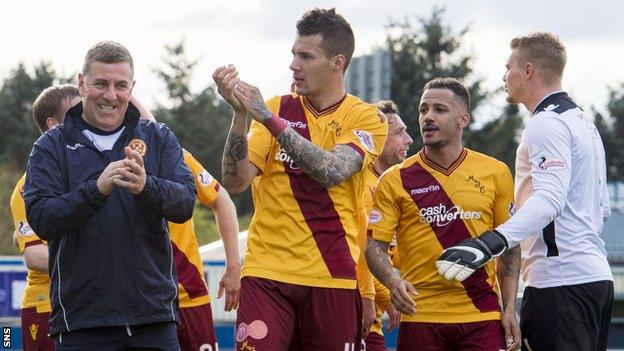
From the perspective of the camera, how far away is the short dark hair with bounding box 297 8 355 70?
6.60m

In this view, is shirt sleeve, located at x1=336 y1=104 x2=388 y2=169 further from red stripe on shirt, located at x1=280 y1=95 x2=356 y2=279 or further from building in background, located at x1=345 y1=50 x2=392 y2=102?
building in background, located at x1=345 y1=50 x2=392 y2=102

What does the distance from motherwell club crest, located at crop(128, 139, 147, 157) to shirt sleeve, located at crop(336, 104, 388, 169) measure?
1.19 meters

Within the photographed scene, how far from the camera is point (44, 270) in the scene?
7391 millimetres

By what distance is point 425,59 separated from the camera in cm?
5212

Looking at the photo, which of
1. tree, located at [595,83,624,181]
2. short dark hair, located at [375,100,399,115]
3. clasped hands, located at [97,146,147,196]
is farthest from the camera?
tree, located at [595,83,624,181]

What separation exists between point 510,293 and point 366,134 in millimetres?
1341

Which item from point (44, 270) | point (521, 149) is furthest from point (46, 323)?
point (521, 149)

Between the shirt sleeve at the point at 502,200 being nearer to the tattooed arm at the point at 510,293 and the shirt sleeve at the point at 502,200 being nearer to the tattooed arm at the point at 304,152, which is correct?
the tattooed arm at the point at 510,293

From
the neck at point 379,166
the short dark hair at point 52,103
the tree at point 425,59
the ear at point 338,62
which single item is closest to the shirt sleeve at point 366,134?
the ear at point 338,62

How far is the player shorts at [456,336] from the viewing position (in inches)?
275

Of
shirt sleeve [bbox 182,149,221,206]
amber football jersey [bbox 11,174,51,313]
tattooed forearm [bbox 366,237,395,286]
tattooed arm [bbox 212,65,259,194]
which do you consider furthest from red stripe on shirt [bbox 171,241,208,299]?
tattooed forearm [bbox 366,237,395,286]

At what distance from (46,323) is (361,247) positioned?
2.03 meters

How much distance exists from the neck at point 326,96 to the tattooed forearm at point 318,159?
0.37m

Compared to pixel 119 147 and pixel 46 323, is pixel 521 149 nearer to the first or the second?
pixel 119 147
